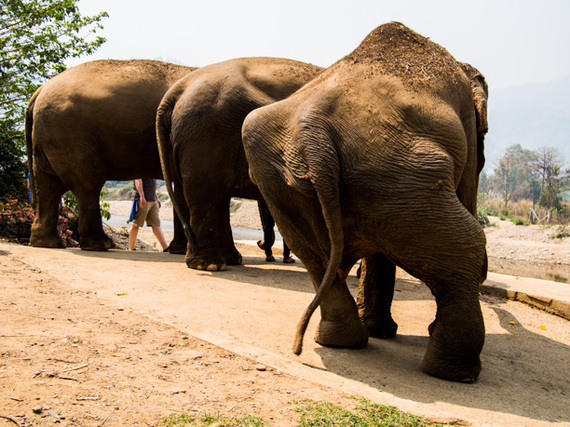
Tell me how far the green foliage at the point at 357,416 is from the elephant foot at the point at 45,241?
6886mm

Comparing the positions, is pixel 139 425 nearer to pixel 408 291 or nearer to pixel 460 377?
pixel 460 377

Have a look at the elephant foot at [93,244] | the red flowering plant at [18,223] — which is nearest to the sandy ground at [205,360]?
the elephant foot at [93,244]

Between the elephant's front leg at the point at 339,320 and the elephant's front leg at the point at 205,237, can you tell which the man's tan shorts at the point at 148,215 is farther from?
the elephant's front leg at the point at 339,320

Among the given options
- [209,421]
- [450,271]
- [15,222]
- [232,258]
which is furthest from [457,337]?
[15,222]

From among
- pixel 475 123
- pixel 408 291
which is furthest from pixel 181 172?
pixel 475 123

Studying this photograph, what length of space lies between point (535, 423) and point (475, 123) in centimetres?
212

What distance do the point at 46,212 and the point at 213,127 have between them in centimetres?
358

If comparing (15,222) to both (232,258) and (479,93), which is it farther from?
(479,93)

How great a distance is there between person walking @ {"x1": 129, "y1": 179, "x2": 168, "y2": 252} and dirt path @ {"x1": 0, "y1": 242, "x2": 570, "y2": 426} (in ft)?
13.6

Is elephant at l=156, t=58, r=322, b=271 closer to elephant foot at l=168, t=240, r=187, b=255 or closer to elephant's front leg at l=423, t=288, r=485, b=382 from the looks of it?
elephant foot at l=168, t=240, r=187, b=255

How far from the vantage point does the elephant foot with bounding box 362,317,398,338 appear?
15.0 ft

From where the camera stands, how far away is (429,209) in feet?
11.1

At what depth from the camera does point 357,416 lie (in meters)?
2.63

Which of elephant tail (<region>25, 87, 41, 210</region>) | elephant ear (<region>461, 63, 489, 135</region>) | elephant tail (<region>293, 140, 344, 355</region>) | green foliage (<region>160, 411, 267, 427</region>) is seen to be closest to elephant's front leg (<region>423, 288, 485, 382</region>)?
elephant tail (<region>293, 140, 344, 355</region>)
